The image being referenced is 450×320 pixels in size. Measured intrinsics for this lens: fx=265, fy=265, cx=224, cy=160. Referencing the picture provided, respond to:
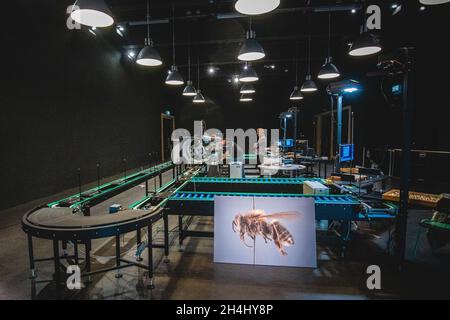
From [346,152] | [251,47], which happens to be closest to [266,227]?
[251,47]

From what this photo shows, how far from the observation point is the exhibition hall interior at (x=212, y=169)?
8.52ft

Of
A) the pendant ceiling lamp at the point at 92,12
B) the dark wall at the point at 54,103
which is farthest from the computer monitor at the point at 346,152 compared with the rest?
the dark wall at the point at 54,103

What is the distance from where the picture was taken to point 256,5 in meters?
2.24

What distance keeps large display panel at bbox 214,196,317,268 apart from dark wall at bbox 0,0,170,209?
4559mm

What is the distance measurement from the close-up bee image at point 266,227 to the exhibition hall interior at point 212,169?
2 cm

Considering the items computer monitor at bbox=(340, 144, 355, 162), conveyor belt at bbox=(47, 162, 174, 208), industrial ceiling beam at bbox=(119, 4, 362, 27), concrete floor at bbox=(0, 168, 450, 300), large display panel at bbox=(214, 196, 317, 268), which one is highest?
industrial ceiling beam at bbox=(119, 4, 362, 27)

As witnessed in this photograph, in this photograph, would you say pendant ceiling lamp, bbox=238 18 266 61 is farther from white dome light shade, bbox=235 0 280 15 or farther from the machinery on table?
the machinery on table

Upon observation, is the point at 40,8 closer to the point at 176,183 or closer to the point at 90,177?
the point at 90,177

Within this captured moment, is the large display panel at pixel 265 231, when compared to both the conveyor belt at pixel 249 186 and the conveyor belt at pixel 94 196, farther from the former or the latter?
the conveyor belt at pixel 94 196

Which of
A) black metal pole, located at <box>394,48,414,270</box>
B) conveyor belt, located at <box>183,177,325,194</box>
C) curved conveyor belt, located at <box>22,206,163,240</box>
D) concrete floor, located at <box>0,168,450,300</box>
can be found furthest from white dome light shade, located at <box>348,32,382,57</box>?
curved conveyor belt, located at <box>22,206,163,240</box>

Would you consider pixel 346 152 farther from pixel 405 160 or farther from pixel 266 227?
pixel 266 227

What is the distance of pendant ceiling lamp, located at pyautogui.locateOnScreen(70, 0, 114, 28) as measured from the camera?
2.33m

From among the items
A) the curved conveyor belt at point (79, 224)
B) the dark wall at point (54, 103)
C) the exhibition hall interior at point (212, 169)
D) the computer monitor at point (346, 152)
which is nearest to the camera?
the curved conveyor belt at point (79, 224)
